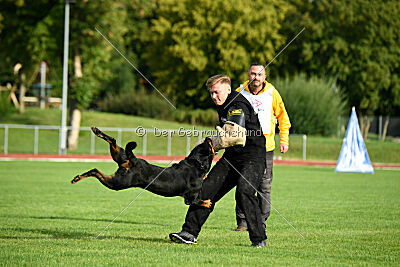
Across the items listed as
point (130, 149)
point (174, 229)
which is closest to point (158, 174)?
point (130, 149)

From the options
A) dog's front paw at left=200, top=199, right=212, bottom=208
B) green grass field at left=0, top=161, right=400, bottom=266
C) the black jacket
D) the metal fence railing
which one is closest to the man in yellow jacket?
green grass field at left=0, top=161, right=400, bottom=266

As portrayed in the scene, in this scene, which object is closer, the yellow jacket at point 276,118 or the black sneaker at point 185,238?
the black sneaker at point 185,238

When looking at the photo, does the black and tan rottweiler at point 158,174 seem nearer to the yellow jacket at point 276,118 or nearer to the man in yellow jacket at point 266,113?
the man in yellow jacket at point 266,113

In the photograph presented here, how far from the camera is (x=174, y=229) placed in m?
10.1

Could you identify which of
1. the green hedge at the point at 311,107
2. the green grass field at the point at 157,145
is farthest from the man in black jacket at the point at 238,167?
the green hedge at the point at 311,107

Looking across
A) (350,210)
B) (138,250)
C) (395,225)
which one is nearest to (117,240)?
(138,250)

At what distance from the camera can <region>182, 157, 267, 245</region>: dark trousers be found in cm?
826

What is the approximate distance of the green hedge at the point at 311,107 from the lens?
47.7 m

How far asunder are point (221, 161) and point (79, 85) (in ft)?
112

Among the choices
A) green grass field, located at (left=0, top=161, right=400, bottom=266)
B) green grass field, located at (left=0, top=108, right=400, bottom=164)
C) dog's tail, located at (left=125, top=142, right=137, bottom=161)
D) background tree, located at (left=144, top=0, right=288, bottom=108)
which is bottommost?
green grass field, located at (left=0, top=108, right=400, bottom=164)

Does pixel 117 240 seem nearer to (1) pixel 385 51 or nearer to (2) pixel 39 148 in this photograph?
(2) pixel 39 148

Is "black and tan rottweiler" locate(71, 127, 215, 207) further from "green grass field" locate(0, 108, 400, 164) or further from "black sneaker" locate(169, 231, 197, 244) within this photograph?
"green grass field" locate(0, 108, 400, 164)

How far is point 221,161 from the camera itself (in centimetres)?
857

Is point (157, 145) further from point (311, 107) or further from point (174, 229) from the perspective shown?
point (174, 229)
